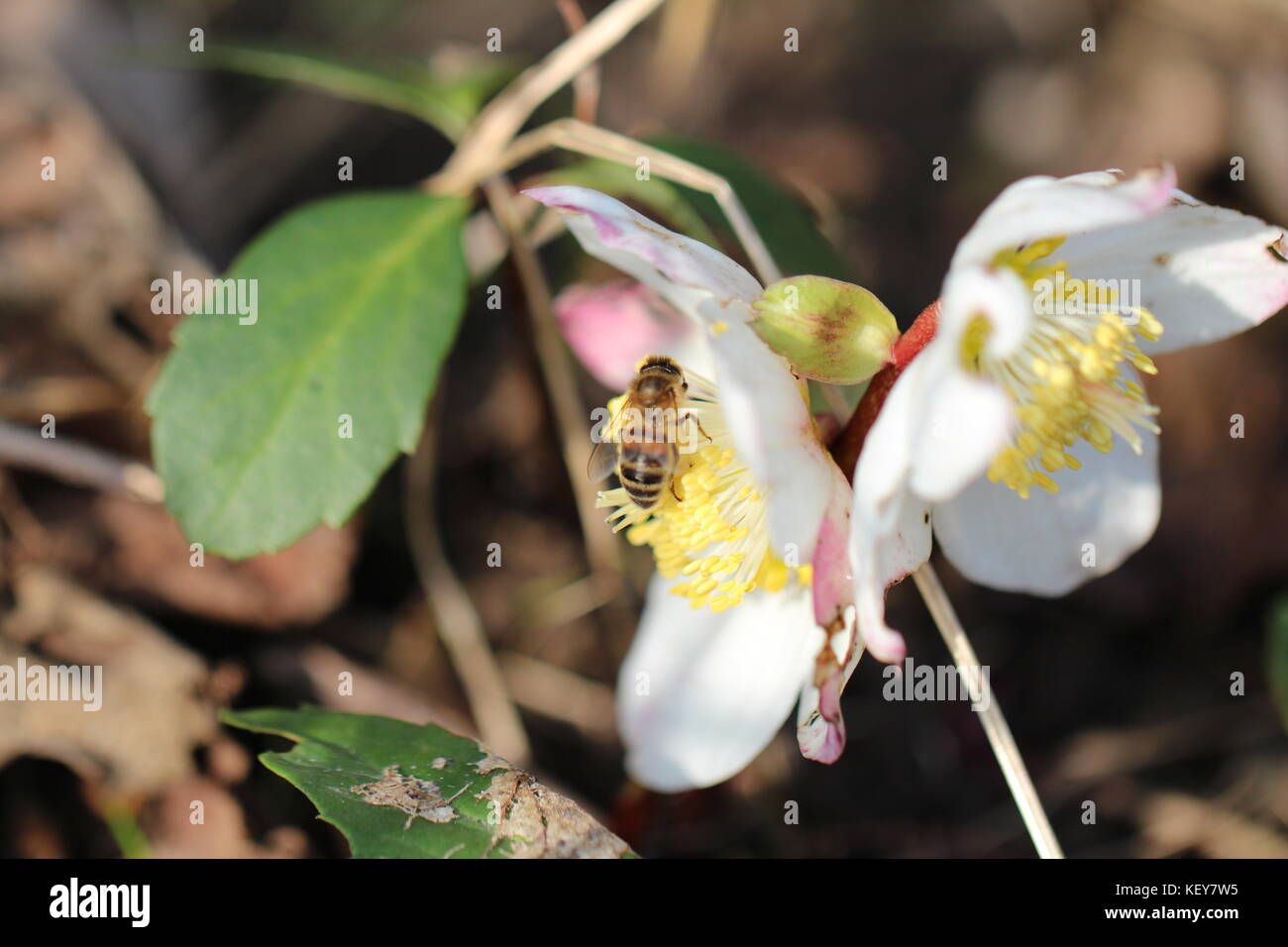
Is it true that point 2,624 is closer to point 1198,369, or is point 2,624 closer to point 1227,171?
point 1198,369

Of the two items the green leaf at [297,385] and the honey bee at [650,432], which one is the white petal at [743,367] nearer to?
the honey bee at [650,432]

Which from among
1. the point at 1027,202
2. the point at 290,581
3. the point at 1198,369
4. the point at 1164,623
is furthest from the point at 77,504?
the point at 1198,369

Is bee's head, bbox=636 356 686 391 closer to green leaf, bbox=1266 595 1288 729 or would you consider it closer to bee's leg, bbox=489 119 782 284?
bee's leg, bbox=489 119 782 284

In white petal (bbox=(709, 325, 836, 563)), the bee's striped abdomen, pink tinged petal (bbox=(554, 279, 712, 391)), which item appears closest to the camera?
white petal (bbox=(709, 325, 836, 563))

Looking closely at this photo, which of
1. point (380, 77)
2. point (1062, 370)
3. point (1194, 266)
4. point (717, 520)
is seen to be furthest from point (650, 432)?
point (380, 77)

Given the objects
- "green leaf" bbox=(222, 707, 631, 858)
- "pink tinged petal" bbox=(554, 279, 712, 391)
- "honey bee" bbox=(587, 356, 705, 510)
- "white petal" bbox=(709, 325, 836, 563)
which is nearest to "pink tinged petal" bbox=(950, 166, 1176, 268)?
"white petal" bbox=(709, 325, 836, 563)
